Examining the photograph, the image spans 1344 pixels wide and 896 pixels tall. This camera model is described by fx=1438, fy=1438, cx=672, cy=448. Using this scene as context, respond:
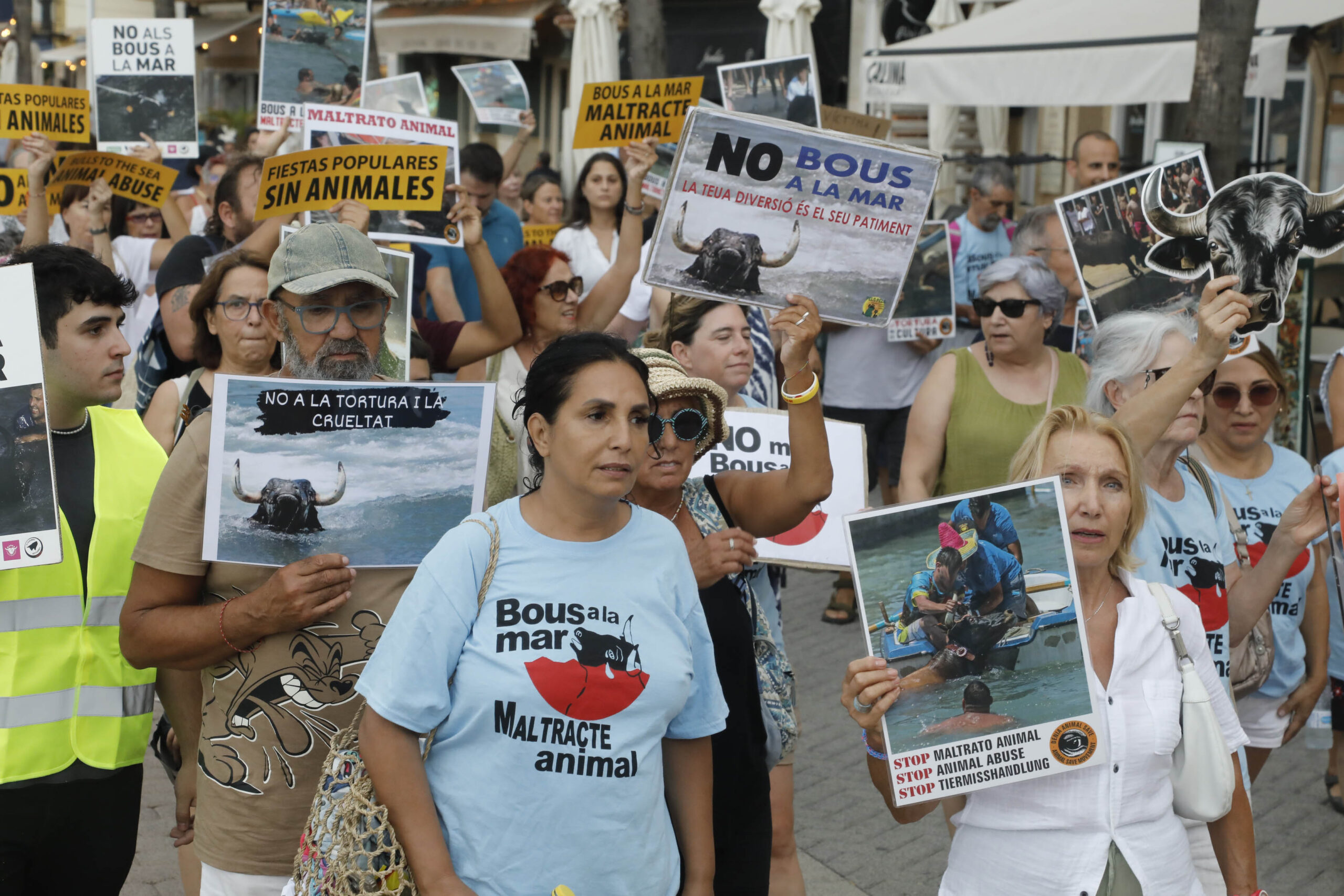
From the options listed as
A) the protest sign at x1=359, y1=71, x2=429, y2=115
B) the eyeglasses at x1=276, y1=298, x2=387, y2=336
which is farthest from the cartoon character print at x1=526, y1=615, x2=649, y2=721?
the protest sign at x1=359, y1=71, x2=429, y2=115

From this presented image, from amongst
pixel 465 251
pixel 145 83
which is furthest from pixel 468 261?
pixel 145 83

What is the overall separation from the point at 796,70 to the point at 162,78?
3579mm

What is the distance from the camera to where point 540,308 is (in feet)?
17.7

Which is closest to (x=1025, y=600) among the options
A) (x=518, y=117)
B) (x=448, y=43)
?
(x=518, y=117)

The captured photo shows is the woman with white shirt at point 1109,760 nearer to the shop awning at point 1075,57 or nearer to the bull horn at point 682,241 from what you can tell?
the bull horn at point 682,241

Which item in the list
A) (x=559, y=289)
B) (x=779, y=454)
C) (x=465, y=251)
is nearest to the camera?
(x=779, y=454)

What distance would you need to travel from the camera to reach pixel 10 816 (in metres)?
3.05

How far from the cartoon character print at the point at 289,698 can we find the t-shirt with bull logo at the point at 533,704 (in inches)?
17.6

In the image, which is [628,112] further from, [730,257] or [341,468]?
[341,468]

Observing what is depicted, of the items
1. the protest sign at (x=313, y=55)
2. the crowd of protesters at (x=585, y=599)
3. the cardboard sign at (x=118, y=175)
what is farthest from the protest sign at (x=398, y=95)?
the crowd of protesters at (x=585, y=599)

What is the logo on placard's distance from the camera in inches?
111

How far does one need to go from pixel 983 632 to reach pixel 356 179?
11.4ft

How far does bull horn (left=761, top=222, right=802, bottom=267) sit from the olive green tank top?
129cm

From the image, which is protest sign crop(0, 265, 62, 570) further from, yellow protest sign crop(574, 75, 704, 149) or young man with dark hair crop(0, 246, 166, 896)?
yellow protest sign crop(574, 75, 704, 149)
